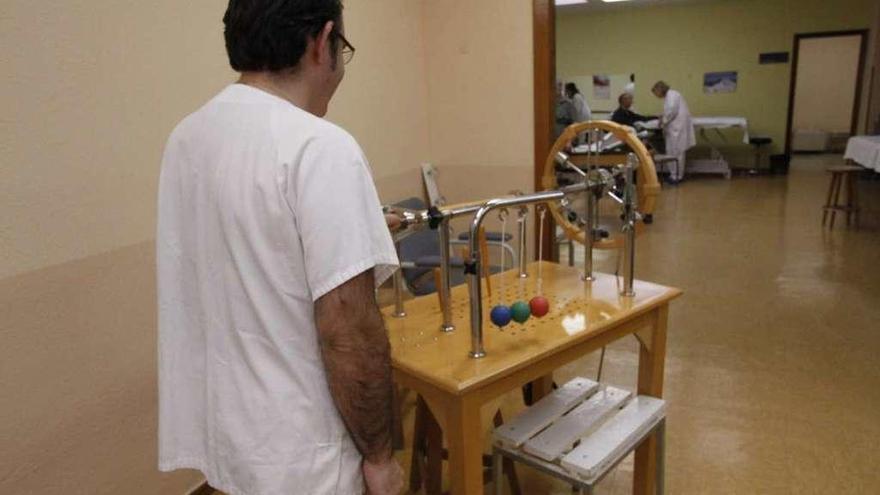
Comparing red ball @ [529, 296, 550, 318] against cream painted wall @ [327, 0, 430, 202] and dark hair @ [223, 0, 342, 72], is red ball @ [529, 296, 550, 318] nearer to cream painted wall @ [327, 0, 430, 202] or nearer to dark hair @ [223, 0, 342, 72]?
dark hair @ [223, 0, 342, 72]

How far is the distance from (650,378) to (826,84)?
487 inches

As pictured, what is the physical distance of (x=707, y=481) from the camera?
203cm

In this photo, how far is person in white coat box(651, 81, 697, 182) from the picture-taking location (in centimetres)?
832

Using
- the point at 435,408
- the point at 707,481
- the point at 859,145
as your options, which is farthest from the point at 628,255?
the point at 859,145

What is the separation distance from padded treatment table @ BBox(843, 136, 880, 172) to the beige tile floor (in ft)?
2.02

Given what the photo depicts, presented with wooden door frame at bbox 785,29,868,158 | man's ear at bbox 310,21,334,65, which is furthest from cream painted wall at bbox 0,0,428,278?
wooden door frame at bbox 785,29,868,158

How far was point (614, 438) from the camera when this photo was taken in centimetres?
150

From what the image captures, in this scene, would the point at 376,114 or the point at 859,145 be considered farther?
the point at 859,145

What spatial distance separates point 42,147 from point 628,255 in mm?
1595

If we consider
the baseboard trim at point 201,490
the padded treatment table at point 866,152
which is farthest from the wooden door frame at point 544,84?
the padded treatment table at point 866,152

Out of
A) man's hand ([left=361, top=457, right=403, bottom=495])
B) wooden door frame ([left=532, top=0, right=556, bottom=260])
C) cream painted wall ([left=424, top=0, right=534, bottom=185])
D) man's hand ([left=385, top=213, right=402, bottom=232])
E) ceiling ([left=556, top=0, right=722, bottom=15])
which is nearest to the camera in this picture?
man's hand ([left=361, top=457, right=403, bottom=495])

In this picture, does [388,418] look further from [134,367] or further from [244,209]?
[134,367]

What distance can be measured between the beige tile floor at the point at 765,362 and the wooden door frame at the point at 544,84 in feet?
3.18

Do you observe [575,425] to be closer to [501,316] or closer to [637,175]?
[501,316]
